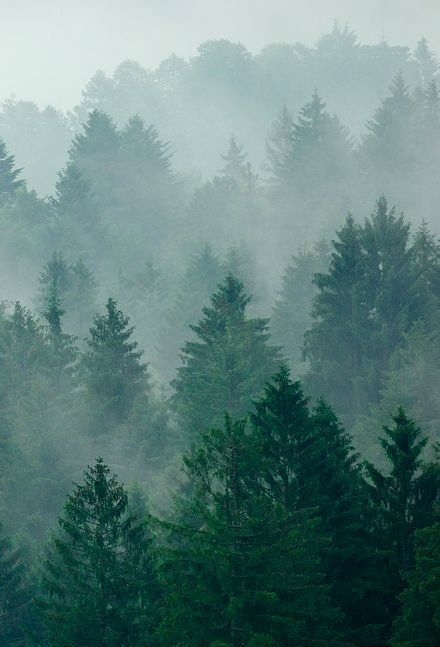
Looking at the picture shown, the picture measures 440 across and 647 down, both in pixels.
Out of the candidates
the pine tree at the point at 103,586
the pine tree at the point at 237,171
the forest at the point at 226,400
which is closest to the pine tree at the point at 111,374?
the forest at the point at 226,400

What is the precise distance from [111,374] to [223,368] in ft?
25.6

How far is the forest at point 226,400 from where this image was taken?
76.1ft

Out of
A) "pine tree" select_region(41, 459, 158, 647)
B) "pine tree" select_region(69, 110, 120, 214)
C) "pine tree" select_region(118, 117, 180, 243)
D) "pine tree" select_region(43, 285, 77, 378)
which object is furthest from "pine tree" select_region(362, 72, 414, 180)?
"pine tree" select_region(41, 459, 158, 647)

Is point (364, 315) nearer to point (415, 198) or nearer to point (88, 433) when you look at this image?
point (88, 433)

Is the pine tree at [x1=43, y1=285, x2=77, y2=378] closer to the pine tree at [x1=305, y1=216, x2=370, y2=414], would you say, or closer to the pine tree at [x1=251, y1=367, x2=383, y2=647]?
the pine tree at [x1=305, y1=216, x2=370, y2=414]

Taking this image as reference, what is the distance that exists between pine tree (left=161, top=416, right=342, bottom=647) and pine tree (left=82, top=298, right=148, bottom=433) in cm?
2830

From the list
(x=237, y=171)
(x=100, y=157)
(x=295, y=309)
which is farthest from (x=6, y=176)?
(x=295, y=309)

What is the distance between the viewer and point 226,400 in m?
46.2

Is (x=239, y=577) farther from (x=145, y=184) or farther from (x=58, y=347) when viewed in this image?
(x=145, y=184)

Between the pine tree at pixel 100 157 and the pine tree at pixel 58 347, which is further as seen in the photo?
the pine tree at pixel 100 157

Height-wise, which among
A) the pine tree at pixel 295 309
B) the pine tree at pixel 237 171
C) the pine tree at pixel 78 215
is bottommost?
the pine tree at pixel 295 309

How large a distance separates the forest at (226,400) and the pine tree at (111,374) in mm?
115

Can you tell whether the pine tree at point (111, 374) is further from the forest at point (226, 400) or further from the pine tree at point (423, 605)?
the pine tree at point (423, 605)

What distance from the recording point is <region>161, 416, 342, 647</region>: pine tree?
2219cm
